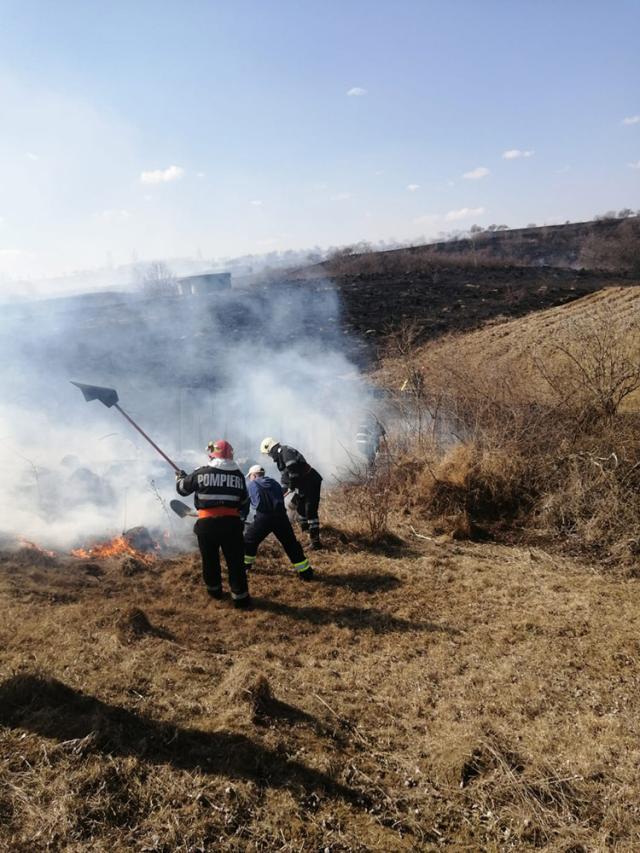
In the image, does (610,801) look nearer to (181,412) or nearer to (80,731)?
(80,731)

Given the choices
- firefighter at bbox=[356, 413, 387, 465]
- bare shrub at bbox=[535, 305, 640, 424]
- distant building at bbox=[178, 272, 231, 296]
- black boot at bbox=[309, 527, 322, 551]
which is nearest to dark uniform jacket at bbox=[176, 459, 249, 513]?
black boot at bbox=[309, 527, 322, 551]

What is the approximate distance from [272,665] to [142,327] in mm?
19897

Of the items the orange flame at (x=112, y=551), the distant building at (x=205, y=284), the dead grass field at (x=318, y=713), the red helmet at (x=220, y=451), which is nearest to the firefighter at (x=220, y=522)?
the red helmet at (x=220, y=451)

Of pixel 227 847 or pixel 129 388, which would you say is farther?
pixel 129 388

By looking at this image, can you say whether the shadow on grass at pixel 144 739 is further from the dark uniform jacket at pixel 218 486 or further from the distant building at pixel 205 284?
the distant building at pixel 205 284

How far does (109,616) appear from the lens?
478 centimetres

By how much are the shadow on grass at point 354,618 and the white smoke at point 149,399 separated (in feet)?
8.51

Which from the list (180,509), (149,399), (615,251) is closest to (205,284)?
(149,399)

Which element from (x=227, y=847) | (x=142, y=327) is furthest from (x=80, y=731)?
(x=142, y=327)

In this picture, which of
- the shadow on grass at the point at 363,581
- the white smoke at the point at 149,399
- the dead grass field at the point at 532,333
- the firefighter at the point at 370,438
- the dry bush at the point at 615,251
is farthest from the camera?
the dry bush at the point at 615,251

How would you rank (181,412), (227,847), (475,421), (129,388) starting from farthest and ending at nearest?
(129,388)
(181,412)
(475,421)
(227,847)

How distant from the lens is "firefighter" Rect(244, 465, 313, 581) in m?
6.03

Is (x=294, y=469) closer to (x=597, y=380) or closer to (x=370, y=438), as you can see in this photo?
(x=370, y=438)

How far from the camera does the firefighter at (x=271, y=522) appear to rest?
603 centimetres
